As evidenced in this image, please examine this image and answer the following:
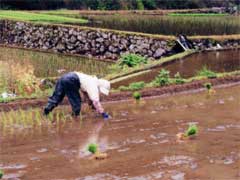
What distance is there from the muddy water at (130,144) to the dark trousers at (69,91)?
0.83ft

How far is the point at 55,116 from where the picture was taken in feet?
33.4

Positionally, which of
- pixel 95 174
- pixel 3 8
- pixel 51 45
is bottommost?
pixel 95 174

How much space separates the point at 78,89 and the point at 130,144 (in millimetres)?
2035

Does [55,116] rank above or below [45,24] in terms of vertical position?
below

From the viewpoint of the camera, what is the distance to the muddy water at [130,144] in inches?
272

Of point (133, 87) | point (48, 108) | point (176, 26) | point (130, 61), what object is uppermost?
point (176, 26)

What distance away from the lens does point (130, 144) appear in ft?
26.9

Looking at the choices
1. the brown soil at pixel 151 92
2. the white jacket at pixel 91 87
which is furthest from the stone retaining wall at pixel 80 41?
the white jacket at pixel 91 87

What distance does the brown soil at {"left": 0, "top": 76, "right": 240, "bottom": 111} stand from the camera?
10914 millimetres

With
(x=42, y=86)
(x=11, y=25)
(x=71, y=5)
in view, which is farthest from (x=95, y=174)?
(x=71, y=5)

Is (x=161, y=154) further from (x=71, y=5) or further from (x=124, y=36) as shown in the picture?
(x=71, y=5)

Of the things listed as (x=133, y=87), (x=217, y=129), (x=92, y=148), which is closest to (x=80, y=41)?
(x=133, y=87)

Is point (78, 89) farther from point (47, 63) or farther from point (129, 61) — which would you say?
point (47, 63)

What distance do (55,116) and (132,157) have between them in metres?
3.02
